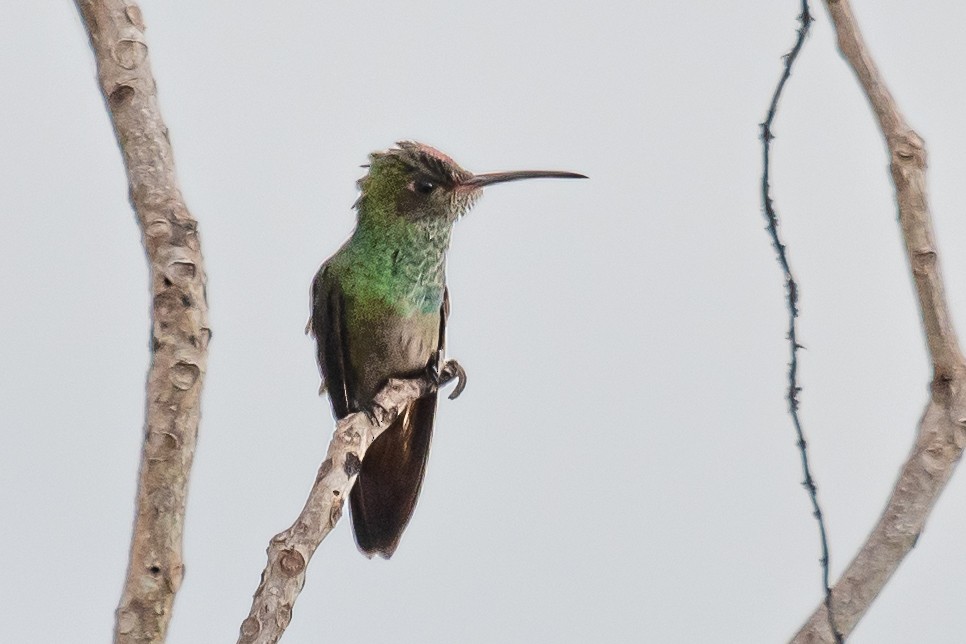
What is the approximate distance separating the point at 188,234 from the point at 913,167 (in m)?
2.28

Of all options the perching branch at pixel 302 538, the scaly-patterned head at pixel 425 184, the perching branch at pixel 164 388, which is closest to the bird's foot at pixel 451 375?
the scaly-patterned head at pixel 425 184

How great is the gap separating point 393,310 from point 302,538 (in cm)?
323

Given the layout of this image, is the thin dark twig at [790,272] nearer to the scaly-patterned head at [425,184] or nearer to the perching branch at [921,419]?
the perching branch at [921,419]

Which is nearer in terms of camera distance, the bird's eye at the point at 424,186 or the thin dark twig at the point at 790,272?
the thin dark twig at the point at 790,272

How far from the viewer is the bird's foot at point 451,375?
24.0 feet

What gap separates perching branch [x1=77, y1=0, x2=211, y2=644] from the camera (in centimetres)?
388

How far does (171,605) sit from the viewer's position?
12.8 ft

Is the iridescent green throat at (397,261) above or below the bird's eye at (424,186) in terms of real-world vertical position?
below

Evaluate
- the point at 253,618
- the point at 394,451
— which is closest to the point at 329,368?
the point at 394,451

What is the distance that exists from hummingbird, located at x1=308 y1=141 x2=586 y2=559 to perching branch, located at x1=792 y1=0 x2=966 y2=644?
3242 millimetres

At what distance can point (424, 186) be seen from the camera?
7555mm

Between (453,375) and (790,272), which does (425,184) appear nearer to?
(453,375)

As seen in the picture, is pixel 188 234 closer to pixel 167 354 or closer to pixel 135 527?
pixel 167 354

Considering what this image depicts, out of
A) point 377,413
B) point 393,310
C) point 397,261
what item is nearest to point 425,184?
point 397,261
